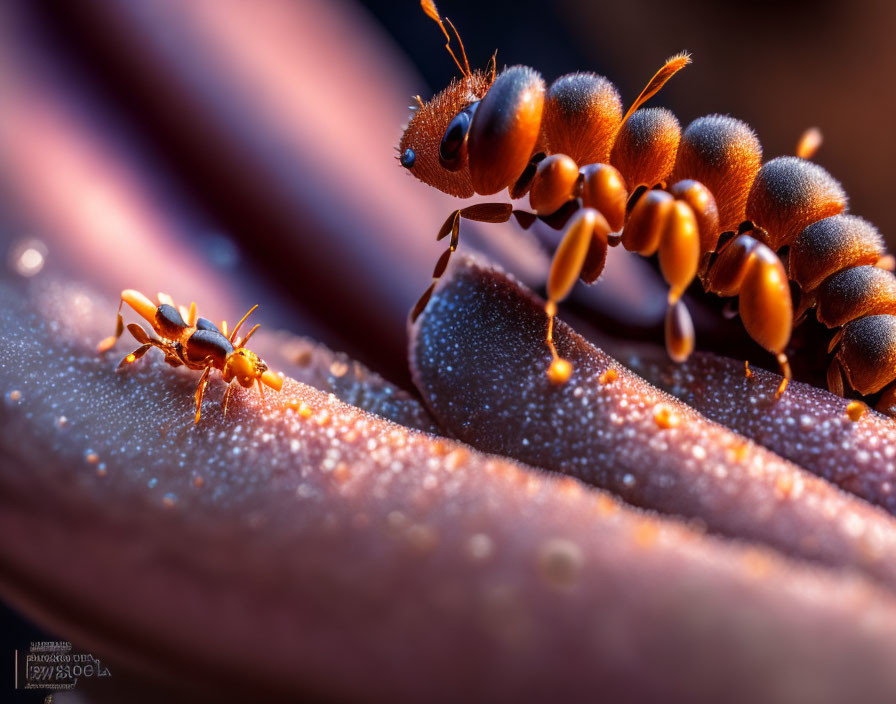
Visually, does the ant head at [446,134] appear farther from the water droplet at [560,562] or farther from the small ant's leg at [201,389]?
the water droplet at [560,562]

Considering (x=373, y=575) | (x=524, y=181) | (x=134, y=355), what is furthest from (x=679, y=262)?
(x=134, y=355)

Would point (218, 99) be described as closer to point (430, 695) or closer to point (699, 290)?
point (699, 290)

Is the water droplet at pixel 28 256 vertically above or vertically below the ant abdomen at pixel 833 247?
below

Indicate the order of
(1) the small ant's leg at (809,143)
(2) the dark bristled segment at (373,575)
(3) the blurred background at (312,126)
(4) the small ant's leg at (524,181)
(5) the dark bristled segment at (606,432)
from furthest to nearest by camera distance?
(1) the small ant's leg at (809,143) → (3) the blurred background at (312,126) → (4) the small ant's leg at (524,181) → (5) the dark bristled segment at (606,432) → (2) the dark bristled segment at (373,575)

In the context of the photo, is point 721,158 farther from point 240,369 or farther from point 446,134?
point 240,369

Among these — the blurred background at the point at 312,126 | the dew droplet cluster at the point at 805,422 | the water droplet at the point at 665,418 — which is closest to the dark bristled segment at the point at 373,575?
the water droplet at the point at 665,418

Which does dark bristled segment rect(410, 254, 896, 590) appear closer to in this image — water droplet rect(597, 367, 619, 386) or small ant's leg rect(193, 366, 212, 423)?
Answer: water droplet rect(597, 367, 619, 386)
